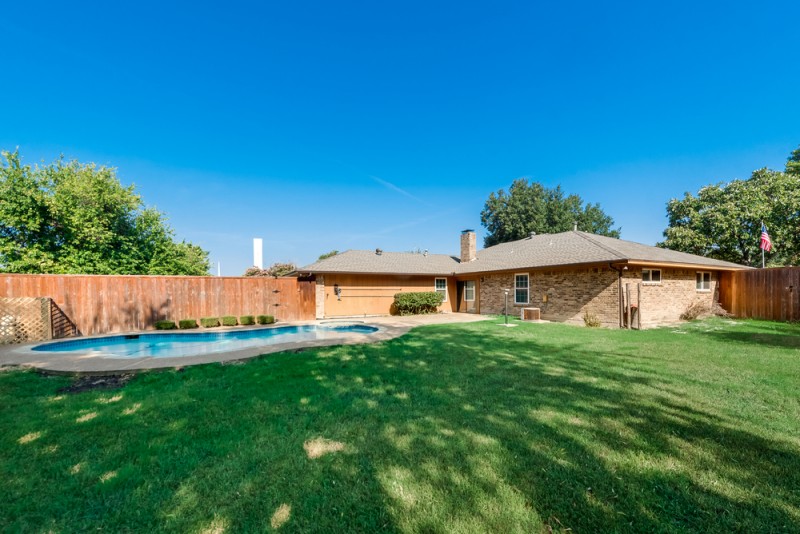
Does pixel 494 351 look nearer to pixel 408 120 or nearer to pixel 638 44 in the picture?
pixel 638 44

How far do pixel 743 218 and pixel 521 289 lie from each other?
57.3 feet

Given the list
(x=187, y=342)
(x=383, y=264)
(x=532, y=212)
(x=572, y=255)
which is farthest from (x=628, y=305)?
(x=532, y=212)

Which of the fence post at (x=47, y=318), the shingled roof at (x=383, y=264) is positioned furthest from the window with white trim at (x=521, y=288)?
the fence post at (x=47, y=318)

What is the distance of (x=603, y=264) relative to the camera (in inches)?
463

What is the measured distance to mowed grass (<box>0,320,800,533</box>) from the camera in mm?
2109

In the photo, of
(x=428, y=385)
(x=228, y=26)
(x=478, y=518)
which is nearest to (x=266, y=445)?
(x=478, y=518)

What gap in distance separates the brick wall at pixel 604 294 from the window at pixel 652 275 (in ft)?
0.56

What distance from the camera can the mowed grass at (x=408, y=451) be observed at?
6.92ft

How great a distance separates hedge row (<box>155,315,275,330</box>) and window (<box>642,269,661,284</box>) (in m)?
14.8

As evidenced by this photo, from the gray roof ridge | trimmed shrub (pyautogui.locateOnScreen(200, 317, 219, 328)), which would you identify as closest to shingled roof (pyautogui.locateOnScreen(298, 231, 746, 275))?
the gray roof ridge

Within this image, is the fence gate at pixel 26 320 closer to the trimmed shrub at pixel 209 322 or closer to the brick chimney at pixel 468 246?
the trimmed shrub at pixel 209 322

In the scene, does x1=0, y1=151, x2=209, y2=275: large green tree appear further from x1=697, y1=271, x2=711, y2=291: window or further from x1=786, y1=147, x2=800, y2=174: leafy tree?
x1=786, y1=147, x2=800, y2=174: leafy tree

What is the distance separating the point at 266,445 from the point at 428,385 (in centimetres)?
243

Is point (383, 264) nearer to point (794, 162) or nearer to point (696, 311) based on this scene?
point (696, 311)
